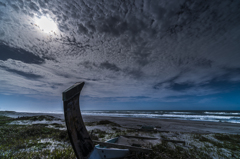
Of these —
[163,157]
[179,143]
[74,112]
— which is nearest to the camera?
[74,112]

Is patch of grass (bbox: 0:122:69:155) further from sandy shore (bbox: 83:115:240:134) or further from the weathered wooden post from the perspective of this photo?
sandy shore (bbox: 83:115:240:134)

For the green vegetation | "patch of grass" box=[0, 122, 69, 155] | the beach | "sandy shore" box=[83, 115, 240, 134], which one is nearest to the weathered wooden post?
the green vegetation

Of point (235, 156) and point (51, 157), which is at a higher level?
point (51, 157)

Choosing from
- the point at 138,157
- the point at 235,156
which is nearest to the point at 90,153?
the point at 138,157

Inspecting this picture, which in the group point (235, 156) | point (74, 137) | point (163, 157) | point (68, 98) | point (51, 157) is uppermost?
point (68, 98)

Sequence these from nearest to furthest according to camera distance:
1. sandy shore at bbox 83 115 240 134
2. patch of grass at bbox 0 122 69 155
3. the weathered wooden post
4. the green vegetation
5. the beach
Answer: the weathered wooden post, the green vegetation, the beach, patch of grass at bbox 0 122 69 155, sandy shore at bbox 83 115 240 134

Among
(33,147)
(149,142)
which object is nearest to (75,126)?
(33,147)

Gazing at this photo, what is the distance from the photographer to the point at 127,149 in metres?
4.71

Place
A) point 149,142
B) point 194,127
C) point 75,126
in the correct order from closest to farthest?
point 75,126
point 149,142
point 194,127

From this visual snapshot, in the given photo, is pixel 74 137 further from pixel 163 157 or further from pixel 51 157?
pixel 163 157

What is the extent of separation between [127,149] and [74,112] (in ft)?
10.7

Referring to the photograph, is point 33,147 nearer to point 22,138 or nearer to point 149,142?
point 22,138

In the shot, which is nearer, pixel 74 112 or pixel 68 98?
pixel 68 98

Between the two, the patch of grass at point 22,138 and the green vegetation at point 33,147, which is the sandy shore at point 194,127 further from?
the green vegetation at point 33,147
